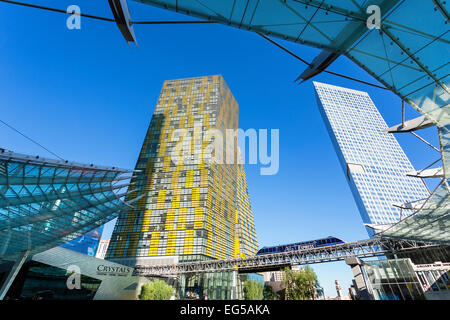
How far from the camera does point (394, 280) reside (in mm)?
26812

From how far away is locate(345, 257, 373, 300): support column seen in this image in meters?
27.8

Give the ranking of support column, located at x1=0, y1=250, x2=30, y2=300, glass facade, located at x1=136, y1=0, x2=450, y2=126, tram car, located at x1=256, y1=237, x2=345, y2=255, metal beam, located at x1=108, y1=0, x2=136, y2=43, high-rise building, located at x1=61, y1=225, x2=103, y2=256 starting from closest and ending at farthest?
metal beam, located at x1=108, y1=0, x2=136, y2=43 < glass facade, located at x1=136, y1=0, x2=450, y2=126 < support column, located at x1=0, y1=250, x2=30, y2=300 < tram car, located at x1=256, y1=237, x2=345, y2=255 < high-rise building, located at x1=61, y1=225, x2=103, y2=256

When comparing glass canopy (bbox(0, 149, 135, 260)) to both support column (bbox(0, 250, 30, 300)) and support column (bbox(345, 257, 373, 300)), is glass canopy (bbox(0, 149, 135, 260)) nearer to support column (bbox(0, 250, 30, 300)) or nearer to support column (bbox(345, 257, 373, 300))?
support column (bbox(0, 250, 30, 300))

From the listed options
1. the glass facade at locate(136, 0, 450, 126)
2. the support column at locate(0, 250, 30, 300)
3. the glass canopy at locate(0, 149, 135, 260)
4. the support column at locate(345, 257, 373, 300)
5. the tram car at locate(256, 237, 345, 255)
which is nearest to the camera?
the glass facade at locate(136, 0, 450, 126)

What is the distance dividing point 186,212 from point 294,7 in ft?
177

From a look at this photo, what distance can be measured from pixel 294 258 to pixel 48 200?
38.0m

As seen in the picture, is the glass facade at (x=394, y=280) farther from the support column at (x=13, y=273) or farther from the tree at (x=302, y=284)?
the support column at (x=13, y=273)

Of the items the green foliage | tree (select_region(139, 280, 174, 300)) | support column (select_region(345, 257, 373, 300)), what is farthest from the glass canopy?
the green foliage

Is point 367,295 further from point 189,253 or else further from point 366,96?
point 366,96

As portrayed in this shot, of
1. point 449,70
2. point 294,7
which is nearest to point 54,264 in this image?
point 294,7

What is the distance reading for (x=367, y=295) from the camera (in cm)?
2706

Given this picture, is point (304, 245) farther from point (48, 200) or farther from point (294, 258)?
point (48, 200)

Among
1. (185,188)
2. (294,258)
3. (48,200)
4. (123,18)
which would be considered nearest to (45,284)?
(48,200)

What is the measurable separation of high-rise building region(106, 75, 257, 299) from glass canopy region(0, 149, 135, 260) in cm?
2306
